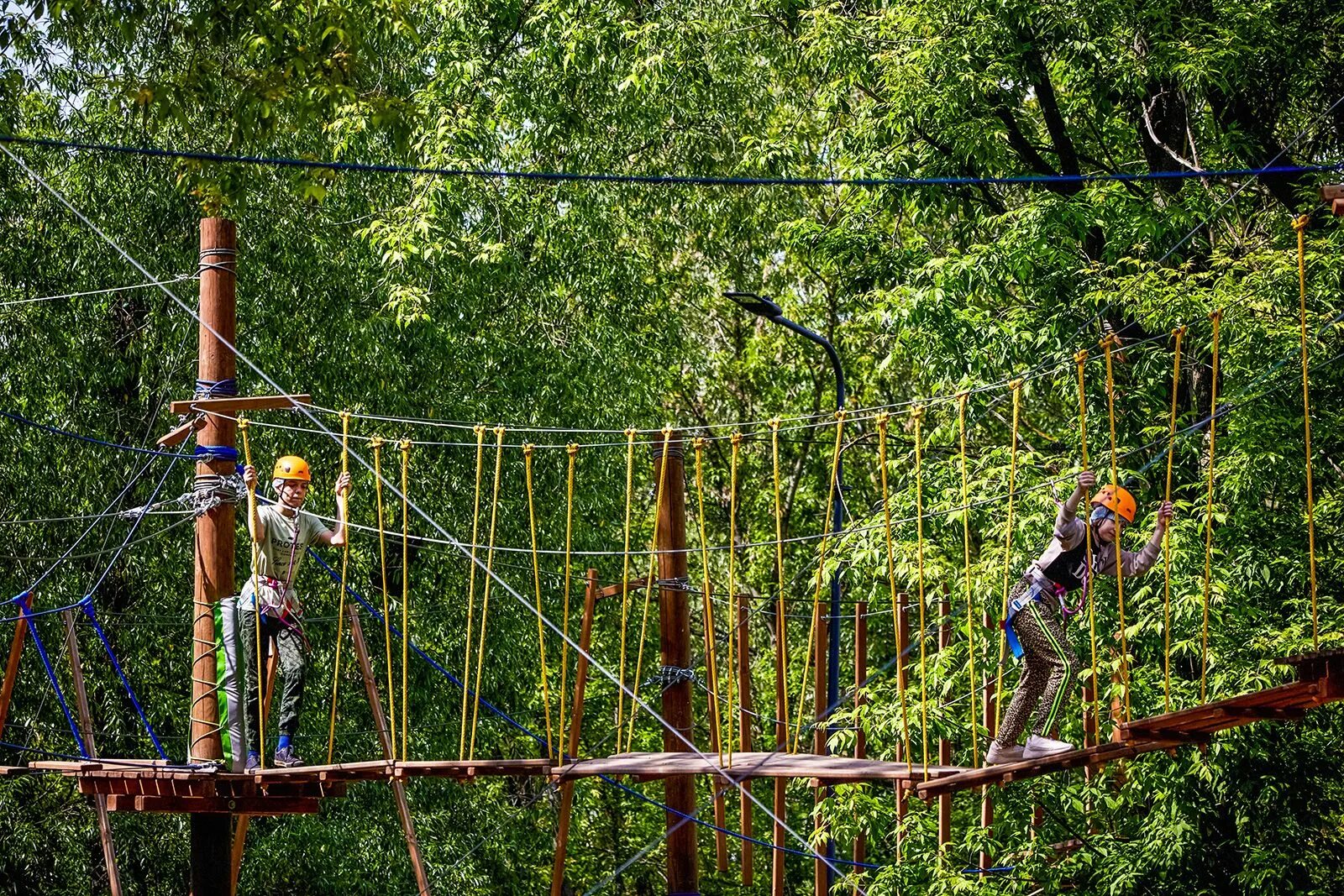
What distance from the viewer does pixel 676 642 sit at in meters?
10.9

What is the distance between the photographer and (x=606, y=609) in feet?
65.1

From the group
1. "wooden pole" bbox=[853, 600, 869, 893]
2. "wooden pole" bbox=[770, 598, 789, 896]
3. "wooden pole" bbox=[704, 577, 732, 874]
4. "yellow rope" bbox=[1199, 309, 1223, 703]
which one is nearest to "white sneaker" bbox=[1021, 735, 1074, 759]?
"yellow rope" bbox=[1199, 309, 1223, 703]

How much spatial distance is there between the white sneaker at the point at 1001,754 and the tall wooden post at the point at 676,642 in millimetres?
2436

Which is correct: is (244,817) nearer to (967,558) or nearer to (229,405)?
(229,405)

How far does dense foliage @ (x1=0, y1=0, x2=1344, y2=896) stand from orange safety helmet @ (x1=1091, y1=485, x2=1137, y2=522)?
2339 mm

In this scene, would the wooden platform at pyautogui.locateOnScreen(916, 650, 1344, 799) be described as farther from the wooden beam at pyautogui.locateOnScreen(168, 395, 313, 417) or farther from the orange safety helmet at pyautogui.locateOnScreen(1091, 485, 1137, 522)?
the wooden beam at pyautogui.locateOnScreen(168, 395, 313, 417)

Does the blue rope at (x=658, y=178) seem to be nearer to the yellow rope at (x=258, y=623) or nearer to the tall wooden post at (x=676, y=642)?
the yellow rope at (x=258, y=623)

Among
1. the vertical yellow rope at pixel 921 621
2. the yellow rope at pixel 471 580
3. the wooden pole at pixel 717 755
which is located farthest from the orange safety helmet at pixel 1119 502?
the yellow rope at pixel 471 580

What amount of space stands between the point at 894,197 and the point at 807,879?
34.8 ft

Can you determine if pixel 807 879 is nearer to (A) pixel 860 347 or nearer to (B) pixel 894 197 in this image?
(A) pixel 860 347

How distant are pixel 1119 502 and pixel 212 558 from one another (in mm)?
4397

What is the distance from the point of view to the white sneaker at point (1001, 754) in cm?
870

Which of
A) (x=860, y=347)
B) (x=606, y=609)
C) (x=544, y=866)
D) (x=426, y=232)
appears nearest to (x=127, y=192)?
(x=426, y=232)

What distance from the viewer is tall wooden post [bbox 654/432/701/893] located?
1085cm
